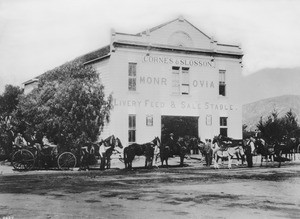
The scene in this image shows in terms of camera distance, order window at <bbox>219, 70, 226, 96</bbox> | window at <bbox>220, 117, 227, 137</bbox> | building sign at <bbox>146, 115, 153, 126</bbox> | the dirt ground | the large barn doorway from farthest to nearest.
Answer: window at <bbox>219, 70, 226, 96</bbox>, window at <bbox>220, 117, 227, 137</bbox>, the large barn doorway, building sign at <bbox>146, 115, 153, 126</bbox>, the dirt ground

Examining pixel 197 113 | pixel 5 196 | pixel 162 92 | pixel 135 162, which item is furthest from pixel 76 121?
pixel 5 196

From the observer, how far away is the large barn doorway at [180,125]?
27.7 m

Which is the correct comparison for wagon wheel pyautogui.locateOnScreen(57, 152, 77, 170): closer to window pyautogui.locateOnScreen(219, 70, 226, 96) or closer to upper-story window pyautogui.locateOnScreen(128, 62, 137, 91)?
upper-story window pyautogui.locateOnScreen(128, 62, 137, 91)

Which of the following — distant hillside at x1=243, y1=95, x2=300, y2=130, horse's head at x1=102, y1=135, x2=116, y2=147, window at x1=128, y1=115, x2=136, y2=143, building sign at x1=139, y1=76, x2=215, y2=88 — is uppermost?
distant hillside at x1=243, y1=95, x2=300, y2=130

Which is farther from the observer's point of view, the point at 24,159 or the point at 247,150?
the point at 247,150

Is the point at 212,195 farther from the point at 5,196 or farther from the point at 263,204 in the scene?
the point at 5,196

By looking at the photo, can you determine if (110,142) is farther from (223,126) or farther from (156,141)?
(223,126)

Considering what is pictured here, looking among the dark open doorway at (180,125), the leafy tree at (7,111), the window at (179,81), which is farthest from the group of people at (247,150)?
the leafy tree at (7,111)

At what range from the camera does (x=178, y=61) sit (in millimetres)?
27281

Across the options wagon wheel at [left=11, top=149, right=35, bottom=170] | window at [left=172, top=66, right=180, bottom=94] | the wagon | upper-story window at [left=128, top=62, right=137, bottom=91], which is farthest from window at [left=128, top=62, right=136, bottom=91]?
wagon wheel at [left=11, top=149, right=35, bottom=170]

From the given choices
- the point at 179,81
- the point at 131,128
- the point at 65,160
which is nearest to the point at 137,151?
the point at 65,160

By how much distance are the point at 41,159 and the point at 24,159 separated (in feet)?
3.08

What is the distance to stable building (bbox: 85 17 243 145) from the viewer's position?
25516 millimetres

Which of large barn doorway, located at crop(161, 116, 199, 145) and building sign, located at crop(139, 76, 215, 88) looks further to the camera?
large barn doorway, located at crop(161, 116, 199, 145)
